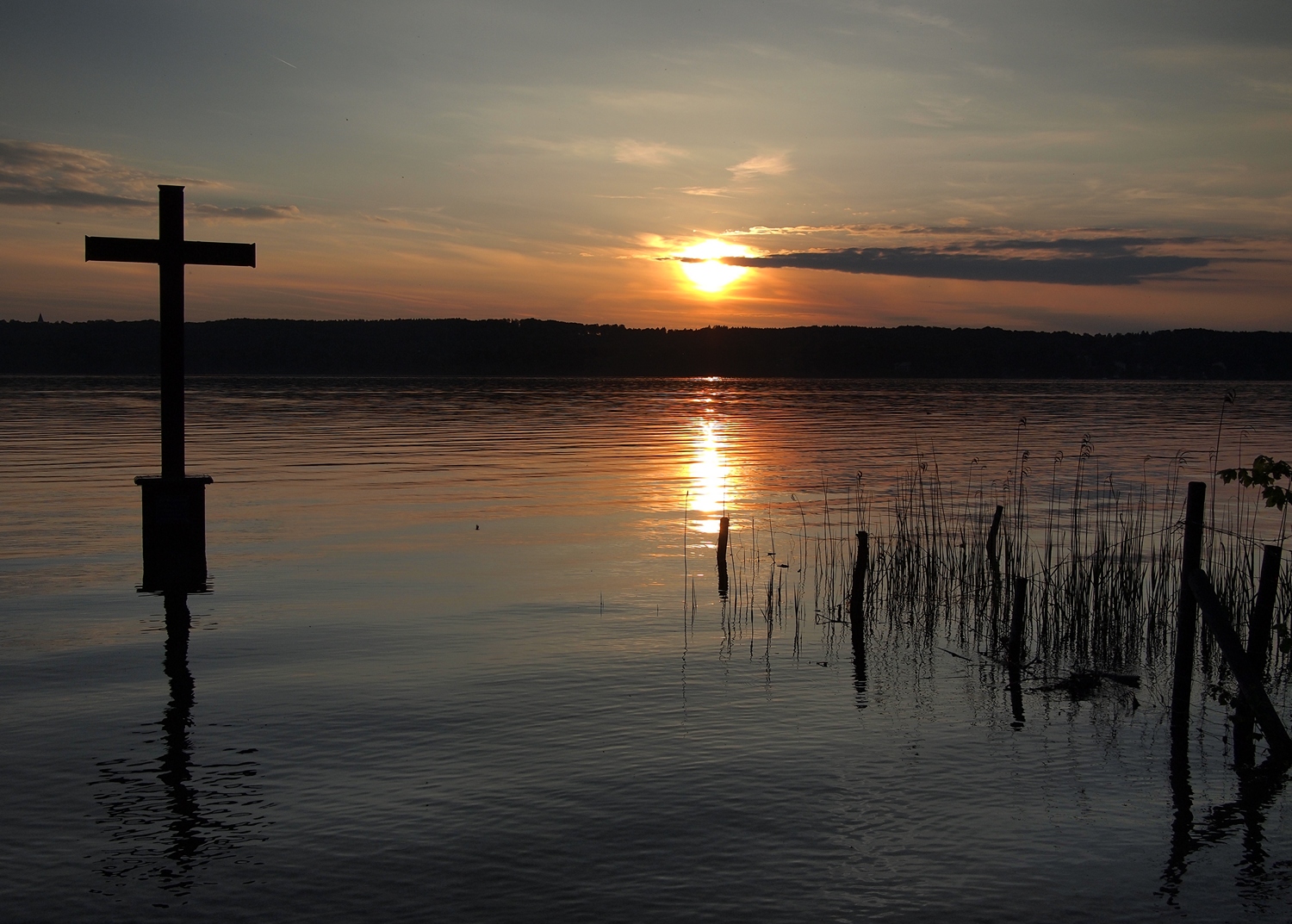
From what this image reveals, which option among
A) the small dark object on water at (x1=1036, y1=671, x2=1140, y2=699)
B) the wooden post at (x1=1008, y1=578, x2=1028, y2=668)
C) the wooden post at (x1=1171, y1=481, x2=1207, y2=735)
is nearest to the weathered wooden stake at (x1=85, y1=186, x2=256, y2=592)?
the wooden post at (x1=1008, y1=578, x2=1028, y2=668)

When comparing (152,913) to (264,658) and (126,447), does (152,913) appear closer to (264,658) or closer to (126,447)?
(264,658)

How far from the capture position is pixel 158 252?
12.8 metres

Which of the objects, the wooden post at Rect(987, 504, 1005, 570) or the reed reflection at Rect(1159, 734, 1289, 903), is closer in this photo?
the reed reflection at Rect(1159, 734, 1289, 903)

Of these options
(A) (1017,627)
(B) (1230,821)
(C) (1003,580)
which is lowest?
(B) (1230,821)

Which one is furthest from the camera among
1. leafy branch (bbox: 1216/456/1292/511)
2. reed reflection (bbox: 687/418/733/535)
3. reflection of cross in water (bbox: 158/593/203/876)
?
reed reflection (bbox: 687/418/733/535)

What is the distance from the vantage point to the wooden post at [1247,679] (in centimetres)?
816

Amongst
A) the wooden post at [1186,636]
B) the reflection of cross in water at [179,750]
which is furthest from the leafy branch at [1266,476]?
the reflection of cross in water at [179,750]

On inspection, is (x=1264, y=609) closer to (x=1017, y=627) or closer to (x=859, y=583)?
(x=1017, y=627)

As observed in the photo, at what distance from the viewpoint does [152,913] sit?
5973 millimetres

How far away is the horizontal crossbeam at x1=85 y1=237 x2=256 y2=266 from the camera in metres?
12.6

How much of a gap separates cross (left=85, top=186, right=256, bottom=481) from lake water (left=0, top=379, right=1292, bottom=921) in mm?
2237

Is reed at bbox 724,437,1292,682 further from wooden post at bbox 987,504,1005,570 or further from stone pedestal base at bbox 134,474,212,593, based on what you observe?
stone pedestal base at bbox 134,474,212,593

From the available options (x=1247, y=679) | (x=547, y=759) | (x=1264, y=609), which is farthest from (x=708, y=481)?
(x=1247, y=679)

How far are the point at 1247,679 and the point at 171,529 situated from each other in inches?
434
